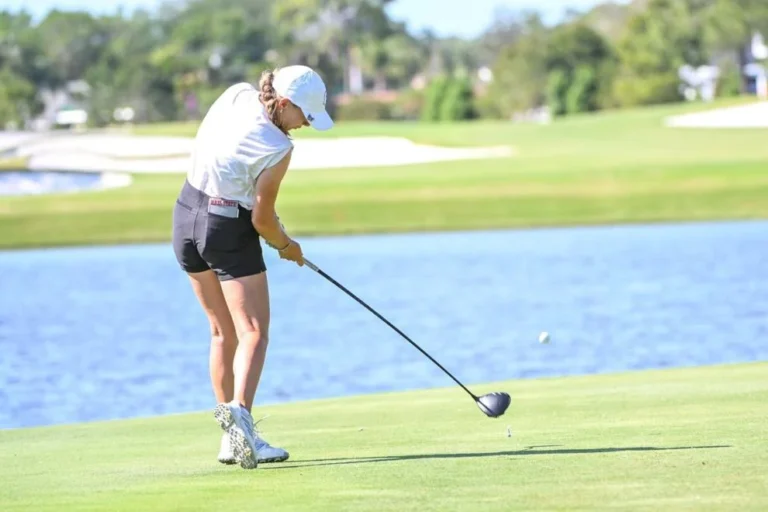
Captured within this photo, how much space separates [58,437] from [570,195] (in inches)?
990

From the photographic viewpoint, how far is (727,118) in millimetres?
51438

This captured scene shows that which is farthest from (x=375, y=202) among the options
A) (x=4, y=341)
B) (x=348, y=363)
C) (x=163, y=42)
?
(x=163, y=42)

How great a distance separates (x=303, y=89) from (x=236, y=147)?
336mm

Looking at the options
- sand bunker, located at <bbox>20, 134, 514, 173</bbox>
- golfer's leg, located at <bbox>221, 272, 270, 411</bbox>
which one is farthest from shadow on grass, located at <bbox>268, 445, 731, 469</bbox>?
sand bunker, located at <bbox>20, 134, 514, 173</bbox>

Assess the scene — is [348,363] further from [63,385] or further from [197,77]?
[197,77]

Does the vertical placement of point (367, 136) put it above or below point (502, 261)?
Answer: below

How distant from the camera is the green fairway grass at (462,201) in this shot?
31.6 meters

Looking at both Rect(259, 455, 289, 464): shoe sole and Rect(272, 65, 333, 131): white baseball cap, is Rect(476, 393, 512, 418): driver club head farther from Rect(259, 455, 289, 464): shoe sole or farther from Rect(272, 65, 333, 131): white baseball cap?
Rect(272, 65, 333, 131): white baseball cap

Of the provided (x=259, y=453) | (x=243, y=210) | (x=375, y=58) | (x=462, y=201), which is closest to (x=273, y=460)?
(x=259, y=453)

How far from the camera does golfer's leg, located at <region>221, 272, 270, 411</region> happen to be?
6.74 m

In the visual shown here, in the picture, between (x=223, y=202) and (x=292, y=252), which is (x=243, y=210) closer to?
(x=223, y=202)

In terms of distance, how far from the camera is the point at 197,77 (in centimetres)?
11644

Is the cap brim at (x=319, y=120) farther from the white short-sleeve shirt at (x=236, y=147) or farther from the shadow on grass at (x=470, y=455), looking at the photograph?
the shadow on grass at (x=470, y=455)

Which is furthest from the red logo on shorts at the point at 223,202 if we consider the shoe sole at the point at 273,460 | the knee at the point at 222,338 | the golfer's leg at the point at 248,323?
the shoe sole at the point at 273,460
